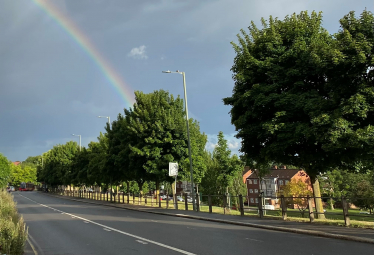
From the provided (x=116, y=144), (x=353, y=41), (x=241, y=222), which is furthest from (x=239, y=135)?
(x=116, y=144)

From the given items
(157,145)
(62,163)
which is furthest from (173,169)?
(62,163)

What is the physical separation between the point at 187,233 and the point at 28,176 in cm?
15145

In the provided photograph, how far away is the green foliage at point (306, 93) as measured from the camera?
11852mm

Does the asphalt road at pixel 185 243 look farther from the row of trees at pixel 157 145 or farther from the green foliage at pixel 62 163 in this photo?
the green foliage at pixel 62 163

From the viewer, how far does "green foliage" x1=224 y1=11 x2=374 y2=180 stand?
1185 centimetres

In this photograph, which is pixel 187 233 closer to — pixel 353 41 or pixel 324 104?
pixel 324 104

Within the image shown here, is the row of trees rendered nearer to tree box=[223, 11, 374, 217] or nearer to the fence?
the fence

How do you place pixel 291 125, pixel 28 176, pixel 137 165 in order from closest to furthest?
pixel 291 125 < pixel 137 165 < pixel 28 176

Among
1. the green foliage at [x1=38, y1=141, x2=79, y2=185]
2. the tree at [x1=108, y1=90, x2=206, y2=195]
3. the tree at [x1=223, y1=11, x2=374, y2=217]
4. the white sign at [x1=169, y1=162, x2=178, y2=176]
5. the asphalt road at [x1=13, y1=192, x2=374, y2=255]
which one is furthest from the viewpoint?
the green foliage at [x1=38, y1=141, x2=79, y2=185]

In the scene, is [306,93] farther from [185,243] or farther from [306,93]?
[185,243]

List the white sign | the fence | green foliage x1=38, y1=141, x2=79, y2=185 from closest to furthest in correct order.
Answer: the fence → the white sign → green foliage x1=38, y1=141, x2=79, y2=185

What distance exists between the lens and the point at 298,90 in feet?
49.1

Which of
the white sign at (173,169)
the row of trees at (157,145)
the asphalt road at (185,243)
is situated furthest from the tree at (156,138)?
the asphalt road at (185,243)

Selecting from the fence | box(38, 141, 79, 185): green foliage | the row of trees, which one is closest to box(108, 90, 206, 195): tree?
the row of trees
